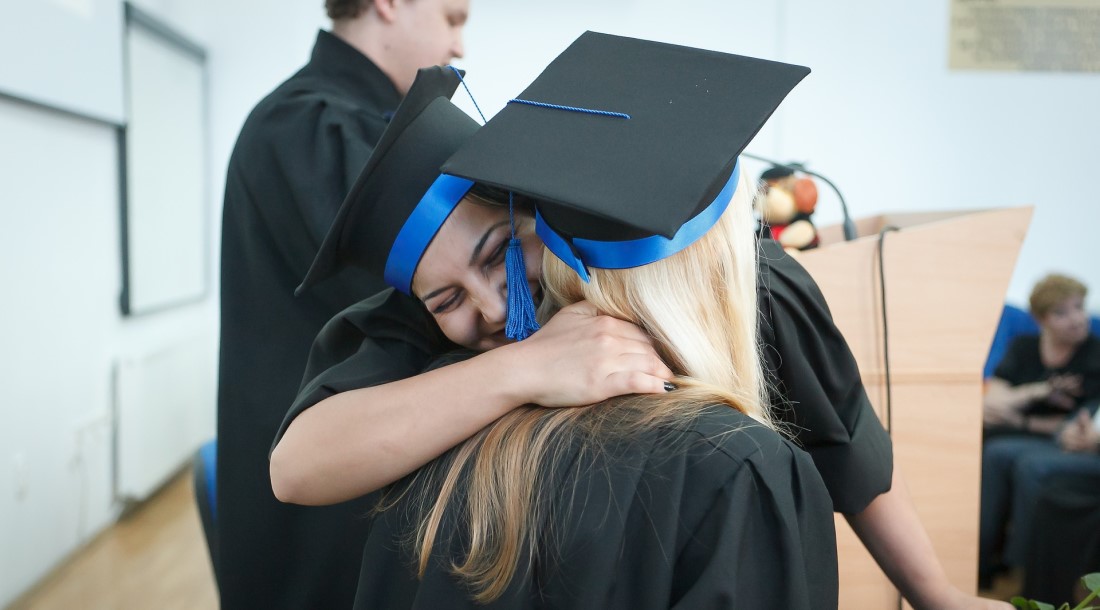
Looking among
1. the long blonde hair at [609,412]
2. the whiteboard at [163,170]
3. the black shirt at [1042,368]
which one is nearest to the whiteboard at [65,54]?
the whiteboard at [163,170]

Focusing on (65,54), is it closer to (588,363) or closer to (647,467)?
(588,363)

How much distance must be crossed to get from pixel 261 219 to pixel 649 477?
108 cm

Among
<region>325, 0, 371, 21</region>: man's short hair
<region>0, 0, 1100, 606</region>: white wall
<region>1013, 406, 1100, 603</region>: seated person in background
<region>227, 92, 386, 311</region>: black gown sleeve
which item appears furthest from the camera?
<region>0, 0, 1100, 606</region>: white wall

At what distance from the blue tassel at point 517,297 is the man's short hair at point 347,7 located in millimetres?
992

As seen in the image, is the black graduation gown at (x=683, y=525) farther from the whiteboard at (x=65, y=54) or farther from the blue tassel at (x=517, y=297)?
the whiteboard at (x=65, y=54)

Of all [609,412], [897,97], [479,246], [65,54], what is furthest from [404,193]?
[897,97]

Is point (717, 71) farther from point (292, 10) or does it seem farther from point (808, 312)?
point (292, 10)

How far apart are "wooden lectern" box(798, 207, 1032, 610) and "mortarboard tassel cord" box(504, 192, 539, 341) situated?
1.85 ft

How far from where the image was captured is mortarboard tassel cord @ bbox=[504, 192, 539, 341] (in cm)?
104

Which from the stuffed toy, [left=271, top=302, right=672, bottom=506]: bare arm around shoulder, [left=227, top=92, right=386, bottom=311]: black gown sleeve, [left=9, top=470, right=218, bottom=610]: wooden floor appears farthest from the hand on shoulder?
[left=9, top=470, right=218, bottom=610]: wooden floor

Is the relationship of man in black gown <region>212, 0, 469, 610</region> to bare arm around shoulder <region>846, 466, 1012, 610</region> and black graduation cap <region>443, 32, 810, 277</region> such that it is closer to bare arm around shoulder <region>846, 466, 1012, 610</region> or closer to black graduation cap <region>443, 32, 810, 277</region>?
black graduation cap <region>443, 32, 810, 277</region>

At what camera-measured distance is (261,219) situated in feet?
5.41

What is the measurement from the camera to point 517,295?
1.04 m

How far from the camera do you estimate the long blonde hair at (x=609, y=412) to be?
885mm
